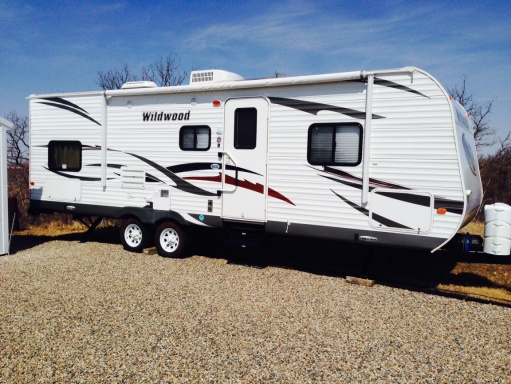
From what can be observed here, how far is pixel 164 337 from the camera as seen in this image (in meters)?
4.73

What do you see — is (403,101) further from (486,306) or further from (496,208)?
(486,306)

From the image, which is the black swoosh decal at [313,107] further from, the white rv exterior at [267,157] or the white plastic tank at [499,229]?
the white plastic tank at [499,229]

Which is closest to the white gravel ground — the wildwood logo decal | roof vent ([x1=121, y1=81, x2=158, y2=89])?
the wildwood logo decal

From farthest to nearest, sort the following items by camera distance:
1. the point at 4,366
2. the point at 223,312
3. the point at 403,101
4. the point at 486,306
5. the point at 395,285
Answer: the point at 395,285 < the point at 403,101 < the point at 486,306 < the point at 223,312 < the point at 4,366

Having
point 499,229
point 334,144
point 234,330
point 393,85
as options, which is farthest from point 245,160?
point 499,229

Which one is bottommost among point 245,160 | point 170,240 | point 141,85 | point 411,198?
point 170,240

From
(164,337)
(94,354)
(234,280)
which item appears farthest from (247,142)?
(94,354)

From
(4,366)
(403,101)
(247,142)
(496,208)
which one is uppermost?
(403,101)

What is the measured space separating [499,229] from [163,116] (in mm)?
5918

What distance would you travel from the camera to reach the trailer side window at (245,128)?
24.5 ft

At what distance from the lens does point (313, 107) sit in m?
6.96

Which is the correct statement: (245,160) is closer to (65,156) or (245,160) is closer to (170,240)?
(170,240)

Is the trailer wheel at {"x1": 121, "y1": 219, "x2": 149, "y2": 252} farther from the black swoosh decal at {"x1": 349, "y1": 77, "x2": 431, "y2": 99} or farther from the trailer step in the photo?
the black swoosh decal at {"x1": 349, "y1": 77, "x2": 431, "y2": 99}

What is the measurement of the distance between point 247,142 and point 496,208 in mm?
3906
